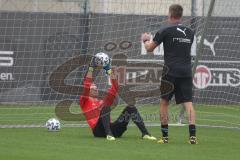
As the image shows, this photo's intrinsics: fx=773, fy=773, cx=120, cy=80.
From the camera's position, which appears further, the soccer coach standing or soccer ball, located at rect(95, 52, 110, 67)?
soccer ball, located at rect(95, 52, 110, 67)

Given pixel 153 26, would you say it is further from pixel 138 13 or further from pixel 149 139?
pixel 149 139

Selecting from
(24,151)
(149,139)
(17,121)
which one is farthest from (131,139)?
(17,121)

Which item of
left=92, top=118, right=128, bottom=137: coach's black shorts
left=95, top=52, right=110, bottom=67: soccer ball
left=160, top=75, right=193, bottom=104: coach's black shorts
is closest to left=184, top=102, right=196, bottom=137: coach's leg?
left=160, top=75, right=193, bottom=104: coach's black shorts

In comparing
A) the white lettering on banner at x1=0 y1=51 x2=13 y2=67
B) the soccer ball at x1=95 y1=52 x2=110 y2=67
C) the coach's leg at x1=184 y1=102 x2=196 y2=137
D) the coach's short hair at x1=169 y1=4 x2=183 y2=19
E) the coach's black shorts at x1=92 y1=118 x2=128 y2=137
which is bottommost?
the coach's black shorts at x1=92 y1=118 x2=128 y2=137

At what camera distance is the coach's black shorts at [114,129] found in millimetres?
12844

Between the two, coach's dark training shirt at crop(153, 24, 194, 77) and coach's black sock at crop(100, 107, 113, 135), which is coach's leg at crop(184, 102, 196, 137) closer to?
coach's dark training shirt at crop(153, 24, 194, 77)

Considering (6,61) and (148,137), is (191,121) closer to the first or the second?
(148,137)

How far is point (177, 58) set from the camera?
1219cm

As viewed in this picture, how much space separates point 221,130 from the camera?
1519cm

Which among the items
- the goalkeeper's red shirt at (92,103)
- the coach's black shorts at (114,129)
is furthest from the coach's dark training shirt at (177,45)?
the coach's black shorts at (114,129)

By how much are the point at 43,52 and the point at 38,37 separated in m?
0.66

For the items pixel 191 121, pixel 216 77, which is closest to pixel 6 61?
pixel 216 77

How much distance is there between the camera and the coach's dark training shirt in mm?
12156

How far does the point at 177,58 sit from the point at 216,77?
8009mm
